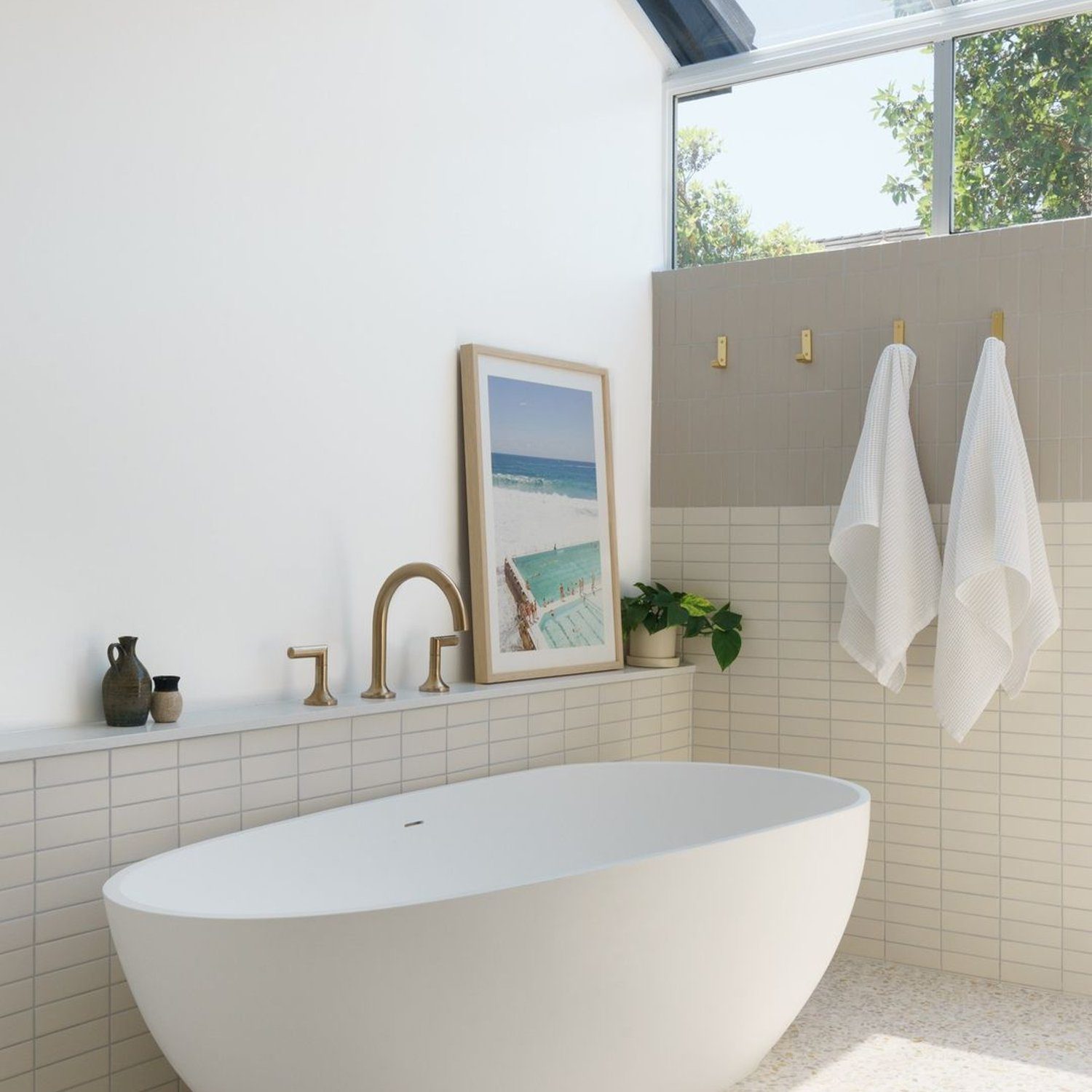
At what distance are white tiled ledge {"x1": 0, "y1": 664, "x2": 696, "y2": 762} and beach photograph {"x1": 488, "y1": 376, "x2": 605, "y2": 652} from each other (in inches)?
5.5

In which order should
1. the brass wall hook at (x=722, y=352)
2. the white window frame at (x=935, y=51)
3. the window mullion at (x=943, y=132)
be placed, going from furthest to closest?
the brass wall hook at (x=722, y=352)
the window mullion at (x=943, y=132)
the white window frame at (x=935, y=51)

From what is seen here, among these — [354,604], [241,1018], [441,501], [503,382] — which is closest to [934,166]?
[503,382]

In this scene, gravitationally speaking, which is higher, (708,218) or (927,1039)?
(708,218)

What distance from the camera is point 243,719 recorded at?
243 centimetres

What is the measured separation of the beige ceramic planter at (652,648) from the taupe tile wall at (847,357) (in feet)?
1.46

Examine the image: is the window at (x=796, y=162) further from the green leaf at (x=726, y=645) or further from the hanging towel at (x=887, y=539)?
the green leaf at (x=726, y=645)

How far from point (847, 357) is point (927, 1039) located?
6.05ft

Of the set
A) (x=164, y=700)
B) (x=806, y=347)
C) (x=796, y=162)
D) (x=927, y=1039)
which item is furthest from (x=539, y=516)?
(x=927, y=1039)

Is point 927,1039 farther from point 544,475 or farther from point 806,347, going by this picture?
point 806,347

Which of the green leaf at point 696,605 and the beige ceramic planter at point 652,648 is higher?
the green leaf at point 696,605

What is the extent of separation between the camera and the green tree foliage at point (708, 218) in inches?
150

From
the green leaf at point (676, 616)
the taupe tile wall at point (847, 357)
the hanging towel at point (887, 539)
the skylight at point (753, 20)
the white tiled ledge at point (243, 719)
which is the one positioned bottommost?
the white tiled ledge at point (243, 719)

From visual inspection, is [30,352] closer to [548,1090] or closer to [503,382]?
[503,382]

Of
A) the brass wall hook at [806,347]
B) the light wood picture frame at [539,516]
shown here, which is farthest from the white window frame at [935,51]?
the light wood picture frame at [539,516]
